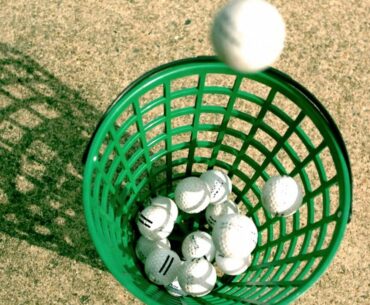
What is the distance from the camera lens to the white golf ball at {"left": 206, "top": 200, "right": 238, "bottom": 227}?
1732 millimetres

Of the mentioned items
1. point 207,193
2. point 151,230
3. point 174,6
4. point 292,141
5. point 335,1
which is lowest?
point 151,230

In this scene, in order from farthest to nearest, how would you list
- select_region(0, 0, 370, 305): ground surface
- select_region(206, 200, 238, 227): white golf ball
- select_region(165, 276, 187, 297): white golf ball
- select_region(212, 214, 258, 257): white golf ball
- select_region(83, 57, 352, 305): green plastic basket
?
select_region(0, 0, 370, 305): ground surface
select_region(206, 200, 238, 227): white golf ball
select_region(165, 276, 187, 297): white golf ball
select_region(212, 214, 258, 257): white golf ball
select_region(83, 57, 352, 305): green plastic basket

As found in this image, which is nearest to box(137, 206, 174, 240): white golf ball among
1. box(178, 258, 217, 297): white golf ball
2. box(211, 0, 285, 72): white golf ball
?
box(178, 258, 217, 297): white golf ball

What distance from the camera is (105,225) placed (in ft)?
4.51

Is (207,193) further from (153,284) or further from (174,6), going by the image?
(174,6)

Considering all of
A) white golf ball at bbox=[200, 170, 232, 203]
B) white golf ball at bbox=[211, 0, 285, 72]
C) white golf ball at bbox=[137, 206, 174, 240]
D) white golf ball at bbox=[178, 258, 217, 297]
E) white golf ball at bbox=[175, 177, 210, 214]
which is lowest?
white golf ball at bbox=[178, 258, 217, 297]

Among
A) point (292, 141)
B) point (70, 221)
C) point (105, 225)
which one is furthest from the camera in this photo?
point (292, 141)

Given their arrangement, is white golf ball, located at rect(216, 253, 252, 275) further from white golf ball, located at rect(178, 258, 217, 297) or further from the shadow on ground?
the shadow on ground

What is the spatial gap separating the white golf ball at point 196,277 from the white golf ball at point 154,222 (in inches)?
5.1

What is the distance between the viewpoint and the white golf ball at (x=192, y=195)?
1.65 m

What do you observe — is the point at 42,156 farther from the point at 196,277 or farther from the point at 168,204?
the point at 196,277

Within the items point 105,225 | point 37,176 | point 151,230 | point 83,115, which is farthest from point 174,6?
point 105,225

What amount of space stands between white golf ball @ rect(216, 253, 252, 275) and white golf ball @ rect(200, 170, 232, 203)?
0.19 m

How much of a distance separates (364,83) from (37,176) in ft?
4.41
